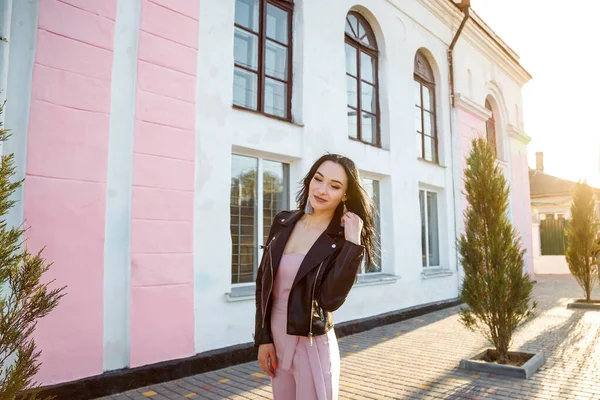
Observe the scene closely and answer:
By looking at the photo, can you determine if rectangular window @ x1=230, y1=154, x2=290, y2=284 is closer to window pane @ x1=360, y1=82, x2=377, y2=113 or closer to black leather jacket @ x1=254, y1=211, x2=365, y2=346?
window pane @ x1=360, y1=82, x2=377, y2=113

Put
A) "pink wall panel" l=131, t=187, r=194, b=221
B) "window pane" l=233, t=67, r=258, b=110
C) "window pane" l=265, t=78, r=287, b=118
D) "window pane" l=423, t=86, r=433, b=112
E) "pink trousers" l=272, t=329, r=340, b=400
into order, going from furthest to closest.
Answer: "window pane" l=423, t=86, r=433, b=112 → "window pane" l=265, t=78, r=287, b=118 → "window pane" l=233, t=67, r=258, b=110 → "pink wall panel" l=131, t=187, r=194, b=221 → "pink trousers" l=272, t=329, r=340, b=400

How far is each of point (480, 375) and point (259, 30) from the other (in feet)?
19.9

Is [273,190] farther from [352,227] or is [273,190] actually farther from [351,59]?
[352,227]

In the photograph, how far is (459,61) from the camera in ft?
38.3

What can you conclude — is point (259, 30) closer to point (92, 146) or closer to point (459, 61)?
point (92, 146)

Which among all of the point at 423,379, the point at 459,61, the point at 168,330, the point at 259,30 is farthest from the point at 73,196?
the point at 459,61

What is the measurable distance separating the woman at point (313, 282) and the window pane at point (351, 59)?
6765mm

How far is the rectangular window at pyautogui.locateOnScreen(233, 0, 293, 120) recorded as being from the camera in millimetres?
6570

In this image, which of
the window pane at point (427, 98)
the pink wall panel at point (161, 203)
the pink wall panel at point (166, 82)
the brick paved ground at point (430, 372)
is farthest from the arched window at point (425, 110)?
the pink wall panel at point (161, 203)

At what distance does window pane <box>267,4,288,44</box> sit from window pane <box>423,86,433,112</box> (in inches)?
196

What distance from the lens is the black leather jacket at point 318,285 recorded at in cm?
208

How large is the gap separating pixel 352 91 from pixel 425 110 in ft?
10.0

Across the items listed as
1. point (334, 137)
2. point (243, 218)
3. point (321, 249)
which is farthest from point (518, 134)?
point (321, 249)

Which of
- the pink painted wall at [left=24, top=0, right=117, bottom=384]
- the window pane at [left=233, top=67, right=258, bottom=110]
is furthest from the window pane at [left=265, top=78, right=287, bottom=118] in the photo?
the pink painted wall at [left=24, top=0, right=117, bottom=384]
